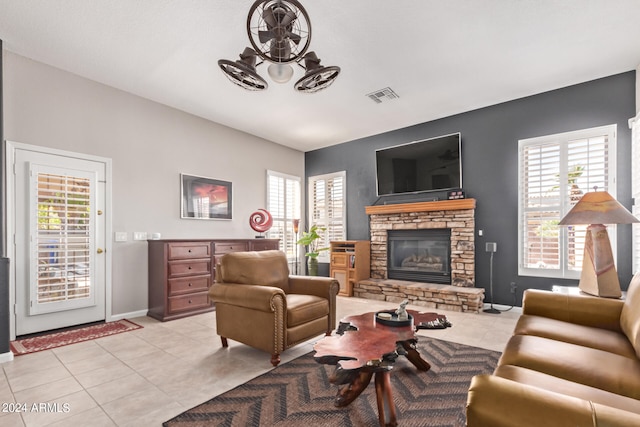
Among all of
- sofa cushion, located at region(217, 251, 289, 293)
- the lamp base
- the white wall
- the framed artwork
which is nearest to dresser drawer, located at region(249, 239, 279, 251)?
the white wall

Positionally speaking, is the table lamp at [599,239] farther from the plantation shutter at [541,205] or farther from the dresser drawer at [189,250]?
the dresser drawer at [189,250]

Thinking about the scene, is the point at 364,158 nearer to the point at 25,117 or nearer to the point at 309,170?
the point at 309,170

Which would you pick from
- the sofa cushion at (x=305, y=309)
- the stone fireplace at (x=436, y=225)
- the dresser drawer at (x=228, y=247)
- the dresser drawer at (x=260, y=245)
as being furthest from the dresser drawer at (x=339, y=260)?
the sofa cushion at (x=305, y=309)

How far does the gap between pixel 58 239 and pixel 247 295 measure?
8.31ft

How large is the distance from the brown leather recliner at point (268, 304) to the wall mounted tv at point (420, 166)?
2964 mm

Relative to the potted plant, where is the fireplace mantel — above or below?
above

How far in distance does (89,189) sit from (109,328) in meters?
1.70

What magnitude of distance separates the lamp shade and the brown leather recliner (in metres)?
2.23

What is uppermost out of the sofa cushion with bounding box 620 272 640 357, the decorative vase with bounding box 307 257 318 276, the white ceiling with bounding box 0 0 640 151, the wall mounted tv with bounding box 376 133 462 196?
the white ceiling with bounding box 0 0 640 151

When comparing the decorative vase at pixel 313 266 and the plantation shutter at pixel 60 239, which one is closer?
the plantation shutter at pixel 60 239

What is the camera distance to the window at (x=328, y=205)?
6508mm

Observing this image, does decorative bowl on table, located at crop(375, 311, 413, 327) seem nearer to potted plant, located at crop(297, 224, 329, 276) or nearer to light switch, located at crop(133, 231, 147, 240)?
light switch, located at crop(133, 231, 147, 240)

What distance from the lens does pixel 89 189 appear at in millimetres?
3832

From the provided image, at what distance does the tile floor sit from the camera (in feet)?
6.39
